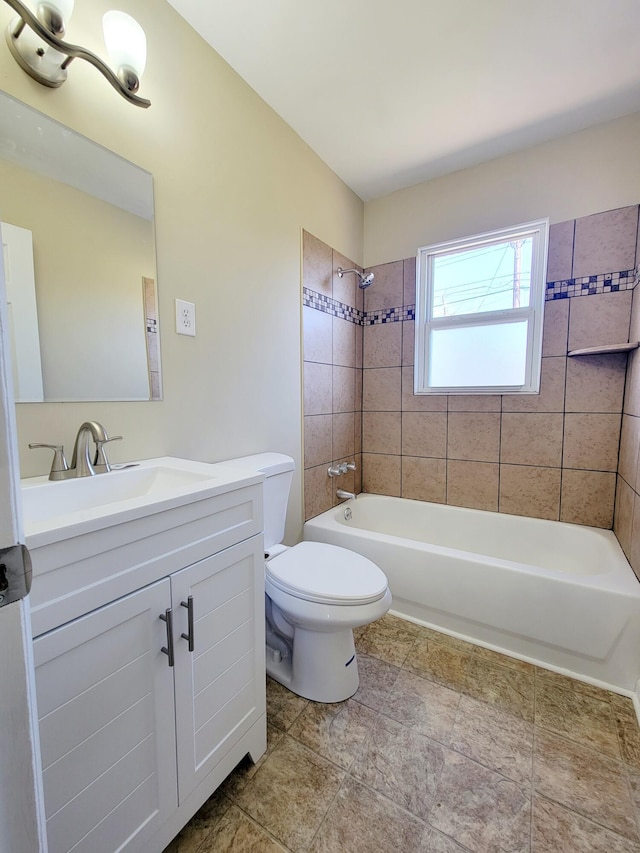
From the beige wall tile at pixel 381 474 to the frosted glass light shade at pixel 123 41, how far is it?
88.8 inches

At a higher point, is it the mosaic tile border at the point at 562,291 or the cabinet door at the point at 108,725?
the mosaic tile border at the point at 562,291

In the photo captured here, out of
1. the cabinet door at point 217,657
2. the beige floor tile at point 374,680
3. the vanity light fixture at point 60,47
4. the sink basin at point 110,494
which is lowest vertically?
the beige floor tile at point 374,680

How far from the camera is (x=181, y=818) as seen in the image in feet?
2.93

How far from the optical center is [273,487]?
5.07 feet

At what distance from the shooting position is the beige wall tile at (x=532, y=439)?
6.82 feet

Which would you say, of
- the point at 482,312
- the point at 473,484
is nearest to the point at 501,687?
the point at 473,484

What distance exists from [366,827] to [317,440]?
157 centimetres

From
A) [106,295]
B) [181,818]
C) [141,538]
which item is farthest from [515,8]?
[181,818]

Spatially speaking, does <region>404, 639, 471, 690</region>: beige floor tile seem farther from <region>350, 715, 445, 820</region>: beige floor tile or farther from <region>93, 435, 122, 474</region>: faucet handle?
<region>93, 435, 122, 474</region>: faucet handle

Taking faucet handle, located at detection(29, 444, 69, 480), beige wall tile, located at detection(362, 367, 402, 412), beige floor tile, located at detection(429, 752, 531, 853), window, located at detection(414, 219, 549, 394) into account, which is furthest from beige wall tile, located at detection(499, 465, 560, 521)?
faucet handle, located at detection(29, 444, 69, 480)

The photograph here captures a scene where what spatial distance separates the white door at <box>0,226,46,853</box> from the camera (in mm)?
349

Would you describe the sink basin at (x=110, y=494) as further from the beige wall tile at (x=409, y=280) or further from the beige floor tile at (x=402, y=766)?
the beige wall tile at (x=409, y=280)

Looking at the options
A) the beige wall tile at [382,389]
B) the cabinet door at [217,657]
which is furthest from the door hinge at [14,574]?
the beige wall tile at [382,389]

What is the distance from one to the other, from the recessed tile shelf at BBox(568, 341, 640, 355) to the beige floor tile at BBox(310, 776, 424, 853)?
1996 millimetres
